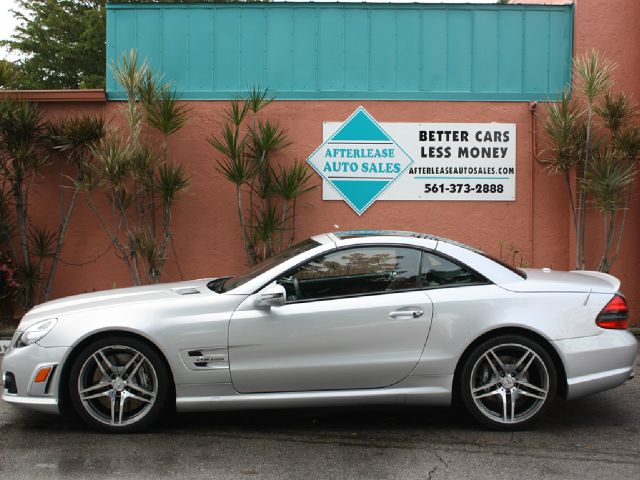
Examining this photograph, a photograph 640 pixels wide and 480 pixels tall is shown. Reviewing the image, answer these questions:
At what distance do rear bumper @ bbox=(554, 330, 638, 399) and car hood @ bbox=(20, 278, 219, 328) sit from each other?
263cm

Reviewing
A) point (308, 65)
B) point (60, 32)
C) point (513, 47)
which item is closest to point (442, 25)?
point (513, 47)

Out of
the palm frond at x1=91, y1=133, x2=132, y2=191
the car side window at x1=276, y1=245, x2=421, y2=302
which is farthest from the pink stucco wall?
the car side window at x1=276, y1=245, x2=421, y2=302

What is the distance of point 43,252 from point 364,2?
5370mm

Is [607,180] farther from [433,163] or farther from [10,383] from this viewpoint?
[10,383]

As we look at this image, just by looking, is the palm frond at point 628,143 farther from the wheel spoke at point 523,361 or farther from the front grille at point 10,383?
the front grille at point 10,383

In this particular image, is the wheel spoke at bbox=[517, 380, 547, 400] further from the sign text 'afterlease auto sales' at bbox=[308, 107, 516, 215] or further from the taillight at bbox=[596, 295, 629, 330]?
the sign text 'afterlease auto sales' at bbox=[308, 107, 516, 215]

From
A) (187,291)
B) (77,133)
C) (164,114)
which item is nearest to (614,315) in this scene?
(187,291)

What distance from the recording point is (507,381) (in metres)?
5.14

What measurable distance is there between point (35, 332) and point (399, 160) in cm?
575

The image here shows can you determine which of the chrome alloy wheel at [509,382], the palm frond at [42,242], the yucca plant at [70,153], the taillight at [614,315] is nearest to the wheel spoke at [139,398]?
the chrome alloy wheel at [509,382]

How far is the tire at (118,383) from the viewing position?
5012 mm

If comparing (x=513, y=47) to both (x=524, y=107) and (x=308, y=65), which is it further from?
(x=308, y=65)

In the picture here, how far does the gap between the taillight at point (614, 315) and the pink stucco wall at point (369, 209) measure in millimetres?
4402

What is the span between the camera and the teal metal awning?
31.7ft
